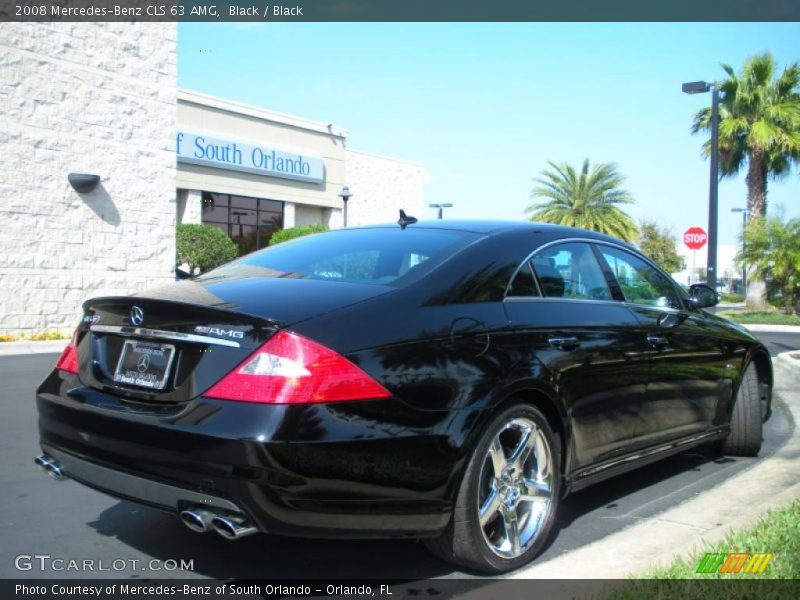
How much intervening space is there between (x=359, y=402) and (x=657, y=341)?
2359 mm

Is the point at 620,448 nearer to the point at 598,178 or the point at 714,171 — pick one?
the point at 714,171

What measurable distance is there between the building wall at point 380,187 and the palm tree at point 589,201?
8520 millimetres

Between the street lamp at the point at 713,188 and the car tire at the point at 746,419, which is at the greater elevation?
the street lamp at the point at 713,188

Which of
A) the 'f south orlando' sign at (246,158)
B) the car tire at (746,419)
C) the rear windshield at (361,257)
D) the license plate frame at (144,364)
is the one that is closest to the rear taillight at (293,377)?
the license plate frame at (144,364)

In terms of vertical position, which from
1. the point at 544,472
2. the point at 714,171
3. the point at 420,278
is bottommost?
the point at 544,472

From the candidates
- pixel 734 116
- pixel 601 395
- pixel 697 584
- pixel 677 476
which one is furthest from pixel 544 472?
pixel 734 116

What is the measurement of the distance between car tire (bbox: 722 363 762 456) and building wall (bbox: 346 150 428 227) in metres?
26.9

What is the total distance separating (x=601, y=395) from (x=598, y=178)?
3952 centimetres

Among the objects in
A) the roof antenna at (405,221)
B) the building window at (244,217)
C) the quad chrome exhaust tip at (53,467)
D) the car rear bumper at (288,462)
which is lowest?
the quad chrome exhaust tip at (53,467)

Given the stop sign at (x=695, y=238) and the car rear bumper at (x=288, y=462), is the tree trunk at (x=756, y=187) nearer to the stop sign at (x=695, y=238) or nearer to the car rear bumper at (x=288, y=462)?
the stop sign at (x=695, y=238)

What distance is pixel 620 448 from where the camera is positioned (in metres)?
4.24

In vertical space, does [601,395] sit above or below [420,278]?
below

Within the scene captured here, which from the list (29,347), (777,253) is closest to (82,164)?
(29,347)

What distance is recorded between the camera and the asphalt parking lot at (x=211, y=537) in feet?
11.6
